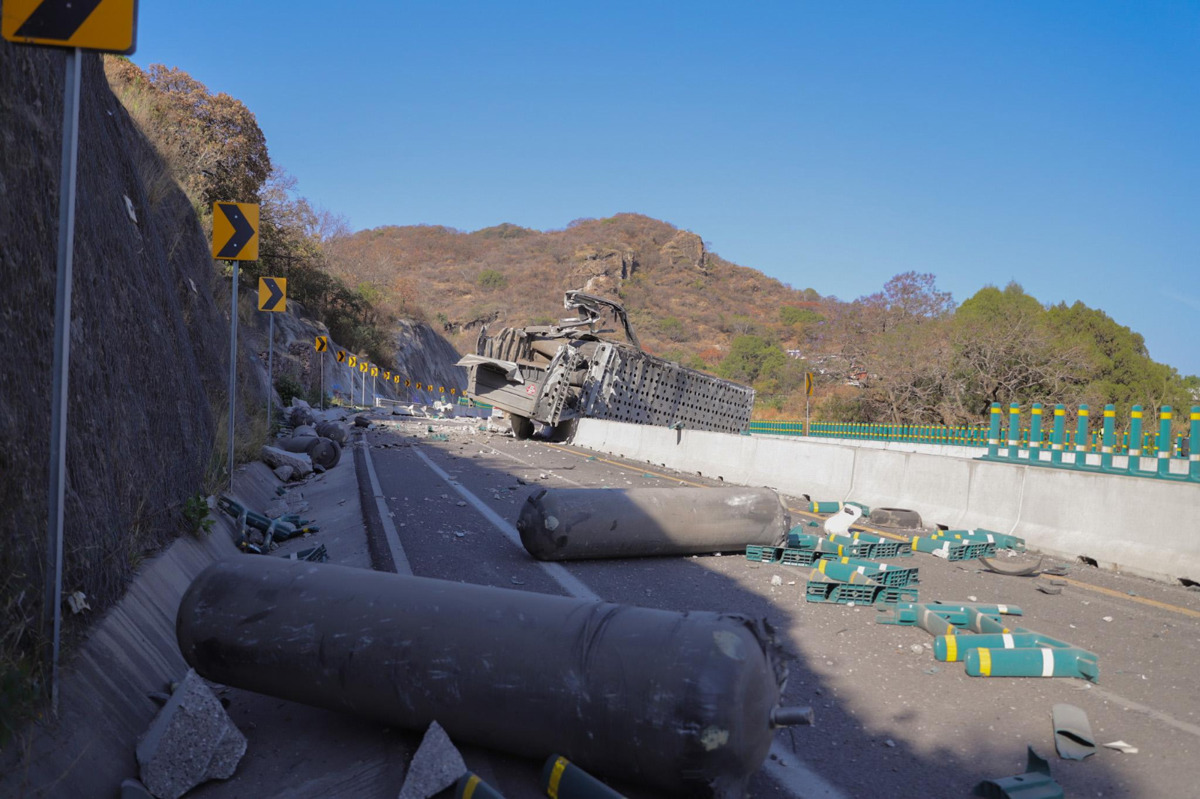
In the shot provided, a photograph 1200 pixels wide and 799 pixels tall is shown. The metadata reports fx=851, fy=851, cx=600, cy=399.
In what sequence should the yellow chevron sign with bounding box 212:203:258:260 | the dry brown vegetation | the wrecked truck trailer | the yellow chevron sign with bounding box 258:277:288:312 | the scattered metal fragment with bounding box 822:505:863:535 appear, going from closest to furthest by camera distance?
the scattered metal fragment with bounding box 822:505:863:535 → the yellow chevron sign with bounding box 212:203:258:260 → the yellow chevron sign with bounding box 258:277:288:312 → the wrecked truck trailer → the dry brown vegetation

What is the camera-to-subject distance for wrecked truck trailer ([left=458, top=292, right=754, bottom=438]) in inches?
953

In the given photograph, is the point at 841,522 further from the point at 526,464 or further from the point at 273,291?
the point at 273,291

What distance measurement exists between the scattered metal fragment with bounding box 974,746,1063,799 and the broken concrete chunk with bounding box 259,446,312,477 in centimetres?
1178

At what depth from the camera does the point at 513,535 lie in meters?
8.82

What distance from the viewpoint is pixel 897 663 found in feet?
16.8

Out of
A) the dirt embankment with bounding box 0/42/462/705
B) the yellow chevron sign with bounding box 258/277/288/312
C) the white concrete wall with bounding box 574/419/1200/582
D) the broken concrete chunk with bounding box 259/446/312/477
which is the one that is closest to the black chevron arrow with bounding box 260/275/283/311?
the yellow chevron sign with bounding box 258/277/288/312

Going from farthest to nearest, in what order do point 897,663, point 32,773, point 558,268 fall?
point 558,268
point 897,663
point 32,773

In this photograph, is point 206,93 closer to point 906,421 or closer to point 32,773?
point 906,421

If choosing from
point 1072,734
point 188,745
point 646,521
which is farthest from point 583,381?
point 188,745

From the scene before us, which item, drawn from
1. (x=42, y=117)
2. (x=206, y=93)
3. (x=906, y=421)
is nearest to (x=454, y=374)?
(x=206, y=93)

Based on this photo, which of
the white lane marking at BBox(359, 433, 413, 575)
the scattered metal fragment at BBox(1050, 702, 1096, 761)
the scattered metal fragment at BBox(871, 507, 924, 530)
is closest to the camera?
the scattered metal fragment at BBox(1050, 702, 1096, 761)

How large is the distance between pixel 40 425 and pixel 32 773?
1532 millimetres

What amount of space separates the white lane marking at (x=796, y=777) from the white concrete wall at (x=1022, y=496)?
5.78m

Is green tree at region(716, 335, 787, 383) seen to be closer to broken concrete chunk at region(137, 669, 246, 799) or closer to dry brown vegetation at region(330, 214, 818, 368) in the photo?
dry brown vegetation at region(330, 214, 818, 368)
